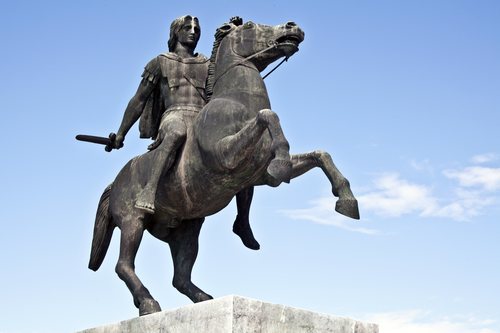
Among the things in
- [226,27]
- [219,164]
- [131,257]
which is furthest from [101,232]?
[226,27]

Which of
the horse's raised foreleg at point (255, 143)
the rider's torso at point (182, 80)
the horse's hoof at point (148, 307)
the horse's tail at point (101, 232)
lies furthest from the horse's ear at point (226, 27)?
the horse's hoof at point (148, 307)

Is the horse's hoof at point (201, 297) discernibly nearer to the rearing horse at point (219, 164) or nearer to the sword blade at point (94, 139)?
the rearing horse at point (219, 164)

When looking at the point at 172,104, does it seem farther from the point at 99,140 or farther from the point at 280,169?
the point at 280,169

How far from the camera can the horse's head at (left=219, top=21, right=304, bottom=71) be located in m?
8.28

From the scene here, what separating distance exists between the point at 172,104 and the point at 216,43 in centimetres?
78

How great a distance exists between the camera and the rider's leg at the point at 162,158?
8.11 m

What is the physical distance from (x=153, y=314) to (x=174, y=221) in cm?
149

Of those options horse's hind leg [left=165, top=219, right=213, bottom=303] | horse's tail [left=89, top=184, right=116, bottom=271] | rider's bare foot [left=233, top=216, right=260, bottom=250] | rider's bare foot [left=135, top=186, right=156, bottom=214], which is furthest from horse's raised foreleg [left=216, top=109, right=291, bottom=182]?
horse's tail [left=89, top=184, right=116, bottom=271]

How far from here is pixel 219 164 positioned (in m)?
7.79

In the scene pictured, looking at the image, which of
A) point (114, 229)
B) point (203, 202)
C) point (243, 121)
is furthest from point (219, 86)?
point (114, 229)

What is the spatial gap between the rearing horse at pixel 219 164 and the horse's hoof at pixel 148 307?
0.04 feet

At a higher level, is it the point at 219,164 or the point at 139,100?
the point at 139,100

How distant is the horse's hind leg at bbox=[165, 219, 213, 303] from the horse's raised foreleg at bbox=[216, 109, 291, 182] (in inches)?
56.3

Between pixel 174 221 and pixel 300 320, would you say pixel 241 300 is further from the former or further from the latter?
pixel 174 221
